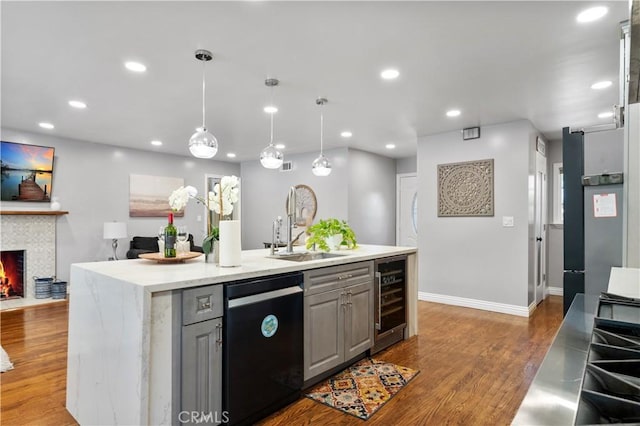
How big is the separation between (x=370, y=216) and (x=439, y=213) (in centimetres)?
188

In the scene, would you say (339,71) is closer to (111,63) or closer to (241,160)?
(111,63)

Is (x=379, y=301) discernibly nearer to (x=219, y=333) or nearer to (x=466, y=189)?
(x=219, y=333)

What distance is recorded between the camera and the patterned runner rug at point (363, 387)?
7.59ft

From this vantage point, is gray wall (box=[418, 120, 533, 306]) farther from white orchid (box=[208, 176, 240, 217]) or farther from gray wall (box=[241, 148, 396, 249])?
white orchid (box=[208, 176, 240, 217])

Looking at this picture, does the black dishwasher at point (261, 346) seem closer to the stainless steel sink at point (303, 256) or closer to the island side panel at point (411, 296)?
the stainless steel sink at point (303, 256)

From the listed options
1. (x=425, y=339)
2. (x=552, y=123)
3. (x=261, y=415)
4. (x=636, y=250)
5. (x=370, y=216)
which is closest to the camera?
(x=636, y=250)

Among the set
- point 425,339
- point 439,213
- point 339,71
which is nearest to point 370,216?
point 439,213

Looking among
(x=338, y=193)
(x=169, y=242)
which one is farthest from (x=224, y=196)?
(x=338, y=193)

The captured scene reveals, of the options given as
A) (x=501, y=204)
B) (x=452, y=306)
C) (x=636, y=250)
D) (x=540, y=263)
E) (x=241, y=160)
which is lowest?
(x=452, y=306)

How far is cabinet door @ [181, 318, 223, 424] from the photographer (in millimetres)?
1742

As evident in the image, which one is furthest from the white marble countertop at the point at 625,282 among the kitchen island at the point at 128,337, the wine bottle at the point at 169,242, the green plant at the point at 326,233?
the wine bottle at the point at 169,242

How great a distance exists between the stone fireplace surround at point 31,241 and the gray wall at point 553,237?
770cm

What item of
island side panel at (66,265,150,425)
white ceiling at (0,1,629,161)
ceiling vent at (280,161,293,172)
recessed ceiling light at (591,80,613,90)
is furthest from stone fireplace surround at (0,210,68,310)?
recessed ceiling light at (591,80,613,90)

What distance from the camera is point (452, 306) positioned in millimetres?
5012
